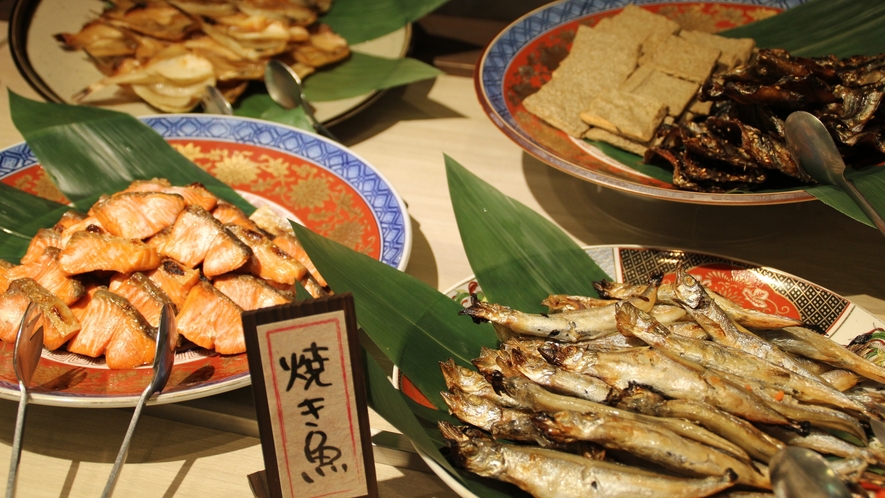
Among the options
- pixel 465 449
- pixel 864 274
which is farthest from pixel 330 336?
pixel 864 274

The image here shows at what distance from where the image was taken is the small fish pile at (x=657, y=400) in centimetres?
107

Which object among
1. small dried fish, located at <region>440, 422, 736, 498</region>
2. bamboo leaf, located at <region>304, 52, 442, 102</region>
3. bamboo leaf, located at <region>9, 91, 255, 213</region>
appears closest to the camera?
small dried fish, located at <region>440, 422, 736, 498</region>

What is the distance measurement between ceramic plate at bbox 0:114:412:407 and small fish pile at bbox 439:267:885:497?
0.57 meters

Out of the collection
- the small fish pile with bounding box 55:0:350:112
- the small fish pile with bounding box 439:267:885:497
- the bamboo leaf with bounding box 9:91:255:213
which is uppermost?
the small fish pile with bounding box 55:0:350:112

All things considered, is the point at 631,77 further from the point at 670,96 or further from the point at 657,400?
the point at 657,400

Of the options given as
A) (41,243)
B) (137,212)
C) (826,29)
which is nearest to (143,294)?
(137,212)

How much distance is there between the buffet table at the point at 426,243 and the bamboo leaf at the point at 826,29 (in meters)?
0.64

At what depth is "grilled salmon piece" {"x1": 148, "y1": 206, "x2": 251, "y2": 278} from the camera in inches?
69.4

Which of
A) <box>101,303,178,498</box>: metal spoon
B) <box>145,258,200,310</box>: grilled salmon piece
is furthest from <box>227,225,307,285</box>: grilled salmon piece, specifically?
<box>101,303,178,498</box>: metal spoon

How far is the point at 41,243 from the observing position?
187 cm

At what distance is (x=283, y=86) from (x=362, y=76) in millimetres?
334

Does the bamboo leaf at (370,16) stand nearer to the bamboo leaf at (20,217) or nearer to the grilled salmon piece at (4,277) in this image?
the bamboo leaf at (20,217)

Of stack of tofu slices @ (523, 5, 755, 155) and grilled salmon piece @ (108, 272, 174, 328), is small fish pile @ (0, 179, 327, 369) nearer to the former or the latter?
A: grilled salmon piece @ (108, 272, 174, 328)

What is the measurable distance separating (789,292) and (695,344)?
1.69 ft
